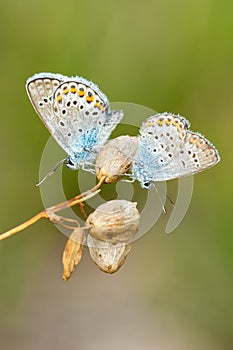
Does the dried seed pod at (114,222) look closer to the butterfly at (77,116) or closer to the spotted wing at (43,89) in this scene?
the butterfly at (77,116)

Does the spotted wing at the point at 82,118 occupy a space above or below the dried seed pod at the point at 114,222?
above

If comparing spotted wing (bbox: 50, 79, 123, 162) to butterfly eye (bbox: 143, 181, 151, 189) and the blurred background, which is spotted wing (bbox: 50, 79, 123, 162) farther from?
the blurred background

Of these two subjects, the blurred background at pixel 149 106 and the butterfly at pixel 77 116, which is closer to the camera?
the butterfly at pixel 77 116

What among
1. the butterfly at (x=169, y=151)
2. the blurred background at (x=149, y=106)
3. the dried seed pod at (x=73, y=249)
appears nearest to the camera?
the dried seed pod at (x=73, y=249)

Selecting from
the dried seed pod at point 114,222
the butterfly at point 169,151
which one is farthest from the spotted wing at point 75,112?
the dried seed pod at point 114,222

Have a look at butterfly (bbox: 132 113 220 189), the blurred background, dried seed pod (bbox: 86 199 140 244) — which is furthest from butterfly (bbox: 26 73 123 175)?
the blurred background

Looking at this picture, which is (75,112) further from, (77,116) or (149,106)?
(149,106)
